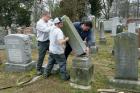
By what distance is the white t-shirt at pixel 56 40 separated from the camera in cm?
727

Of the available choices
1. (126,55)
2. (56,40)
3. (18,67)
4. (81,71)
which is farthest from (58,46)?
(18,67)

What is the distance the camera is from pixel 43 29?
25.7 ft

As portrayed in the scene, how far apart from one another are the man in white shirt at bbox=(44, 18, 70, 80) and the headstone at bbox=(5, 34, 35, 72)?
1.44 m

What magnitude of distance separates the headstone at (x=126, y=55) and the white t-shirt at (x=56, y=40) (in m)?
1.42

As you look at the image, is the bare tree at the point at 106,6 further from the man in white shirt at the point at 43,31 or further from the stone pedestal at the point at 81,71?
the stone pedestal at the point at 81,71

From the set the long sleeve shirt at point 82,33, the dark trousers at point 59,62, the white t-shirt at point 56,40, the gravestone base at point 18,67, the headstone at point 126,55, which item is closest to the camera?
the headstone at point 126,55

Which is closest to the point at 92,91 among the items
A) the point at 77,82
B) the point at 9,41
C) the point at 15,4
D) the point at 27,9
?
the point at 77,82

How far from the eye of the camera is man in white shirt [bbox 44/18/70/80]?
7263 mm

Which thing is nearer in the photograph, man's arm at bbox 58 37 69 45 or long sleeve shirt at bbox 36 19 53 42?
man's arm at bbox 58 37 69 45

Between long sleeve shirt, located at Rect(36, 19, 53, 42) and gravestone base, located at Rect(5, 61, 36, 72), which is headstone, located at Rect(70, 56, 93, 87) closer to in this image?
long sleeve shirt, located at Rect(36, 19, 53, 42)

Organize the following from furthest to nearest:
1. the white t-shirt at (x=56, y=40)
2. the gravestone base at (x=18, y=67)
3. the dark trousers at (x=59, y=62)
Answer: the gravestone base at (x=18, y=67) < the dark trousers at (x=59, y=62) < the white t-shirt at (x=56, y=40)

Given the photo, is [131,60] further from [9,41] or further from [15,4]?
[15,4]

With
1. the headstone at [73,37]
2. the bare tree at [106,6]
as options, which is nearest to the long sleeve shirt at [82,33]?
the headstone at [73,37]

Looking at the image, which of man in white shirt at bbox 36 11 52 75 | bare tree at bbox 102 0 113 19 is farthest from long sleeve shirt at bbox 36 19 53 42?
bare tree at bbox 102 0 113 19
